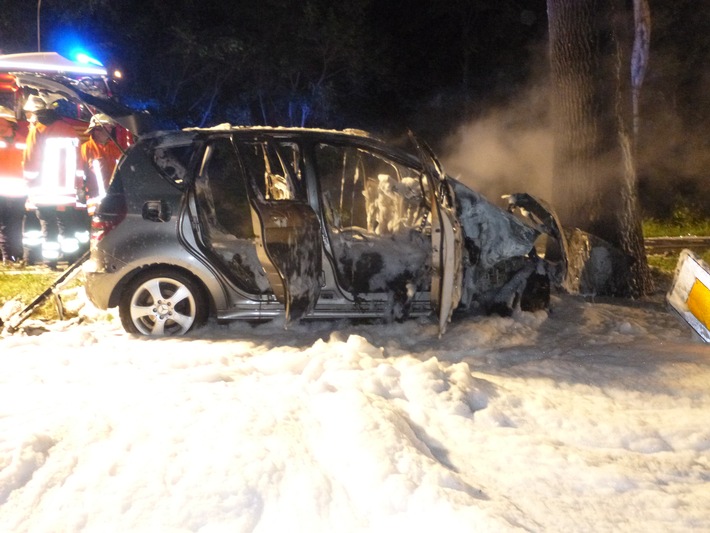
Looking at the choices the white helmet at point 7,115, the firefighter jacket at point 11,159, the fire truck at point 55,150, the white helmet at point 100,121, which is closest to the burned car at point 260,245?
the white helmet at point 100,121

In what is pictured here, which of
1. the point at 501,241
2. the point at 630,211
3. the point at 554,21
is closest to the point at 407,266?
the point at 501,241

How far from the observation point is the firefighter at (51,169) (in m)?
8.03

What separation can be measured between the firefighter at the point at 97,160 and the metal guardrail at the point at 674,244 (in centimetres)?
808

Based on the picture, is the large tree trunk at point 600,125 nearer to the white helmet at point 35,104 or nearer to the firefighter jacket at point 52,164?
the firefighter jacket at point 52,164

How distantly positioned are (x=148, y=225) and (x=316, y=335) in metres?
1.61

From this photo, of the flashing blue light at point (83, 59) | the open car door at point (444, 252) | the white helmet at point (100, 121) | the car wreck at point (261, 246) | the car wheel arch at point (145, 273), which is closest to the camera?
the open car door at point (444, 252)

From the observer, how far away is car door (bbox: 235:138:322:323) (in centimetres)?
505

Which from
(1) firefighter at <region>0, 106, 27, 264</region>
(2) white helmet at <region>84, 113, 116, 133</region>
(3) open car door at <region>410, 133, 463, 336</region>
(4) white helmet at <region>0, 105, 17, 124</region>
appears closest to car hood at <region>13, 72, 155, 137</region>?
(2) white helmet at <region>84, 113, 116, 133</region>

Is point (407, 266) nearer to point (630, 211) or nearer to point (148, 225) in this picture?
point (148, 225)

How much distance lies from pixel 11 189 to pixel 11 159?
0.39 metres

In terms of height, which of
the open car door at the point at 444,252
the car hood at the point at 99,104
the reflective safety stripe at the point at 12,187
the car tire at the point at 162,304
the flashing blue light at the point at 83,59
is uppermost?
the flashing blue light at the point at 83,59

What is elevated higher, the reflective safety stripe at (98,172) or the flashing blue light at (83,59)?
the flashing blue light at (83,59)

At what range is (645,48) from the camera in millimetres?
14766

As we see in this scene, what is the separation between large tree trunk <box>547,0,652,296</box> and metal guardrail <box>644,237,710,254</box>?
375 centimetres
